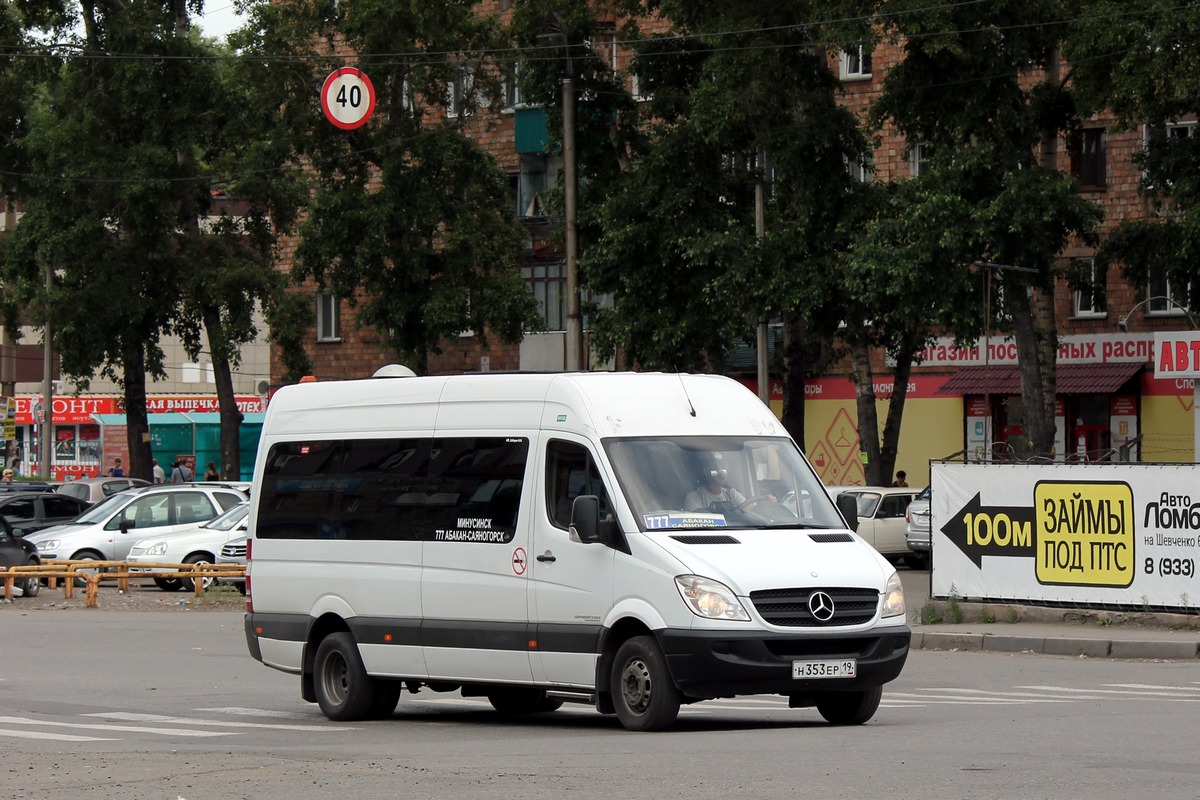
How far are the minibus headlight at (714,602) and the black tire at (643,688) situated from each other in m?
0.41

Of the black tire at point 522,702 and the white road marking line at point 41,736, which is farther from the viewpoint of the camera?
the black tire at point 522,702

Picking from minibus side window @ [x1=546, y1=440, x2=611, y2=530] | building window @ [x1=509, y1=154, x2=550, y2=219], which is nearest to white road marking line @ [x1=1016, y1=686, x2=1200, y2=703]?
minibus side window @ [x1=546, y1=440, x2=611, y2=530]

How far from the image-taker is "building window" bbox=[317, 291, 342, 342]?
62.5 meters

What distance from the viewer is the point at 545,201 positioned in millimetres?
39719

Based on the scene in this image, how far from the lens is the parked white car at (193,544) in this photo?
3159 centimetres

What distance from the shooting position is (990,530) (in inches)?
869

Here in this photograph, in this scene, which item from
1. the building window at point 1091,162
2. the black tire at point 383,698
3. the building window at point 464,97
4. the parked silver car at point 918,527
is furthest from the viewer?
the building window at point 1091,162

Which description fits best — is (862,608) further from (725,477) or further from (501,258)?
(501,258)

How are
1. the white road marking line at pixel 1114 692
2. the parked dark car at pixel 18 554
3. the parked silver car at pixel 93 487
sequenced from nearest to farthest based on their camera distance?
the white road marking line at pixel 1114 692 < the parked dark car at pixel 18 554 < the parked silver car at pixel 93 487

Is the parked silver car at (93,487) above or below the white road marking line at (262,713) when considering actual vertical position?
above

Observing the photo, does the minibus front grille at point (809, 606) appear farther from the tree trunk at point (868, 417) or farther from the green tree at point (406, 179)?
the tree trunk at point (868, 417)

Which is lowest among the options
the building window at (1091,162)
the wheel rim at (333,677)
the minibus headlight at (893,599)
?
the wheel rim at (333,677)

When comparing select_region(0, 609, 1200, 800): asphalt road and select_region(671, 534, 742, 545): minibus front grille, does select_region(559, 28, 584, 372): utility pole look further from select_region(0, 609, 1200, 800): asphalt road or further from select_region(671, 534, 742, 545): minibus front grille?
select_region(671, 534, 742, 545): minibus front grille

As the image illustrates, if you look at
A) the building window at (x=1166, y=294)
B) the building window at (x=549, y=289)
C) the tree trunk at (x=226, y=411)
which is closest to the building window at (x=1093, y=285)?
the building window at (x=1166, y=294)
